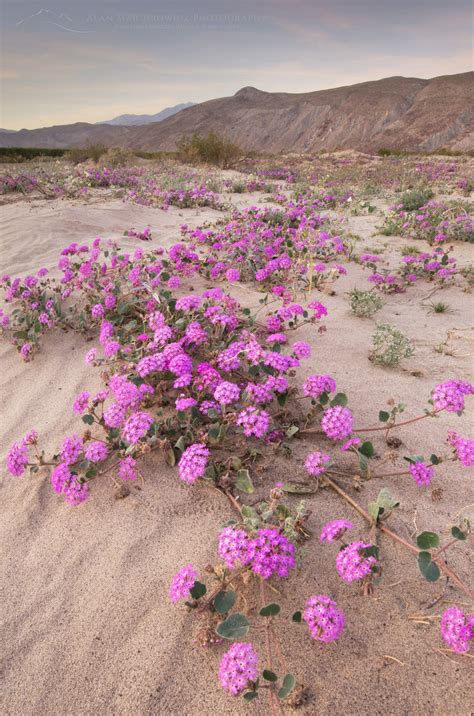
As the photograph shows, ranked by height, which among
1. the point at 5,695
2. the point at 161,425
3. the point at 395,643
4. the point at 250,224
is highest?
the point at 250,224

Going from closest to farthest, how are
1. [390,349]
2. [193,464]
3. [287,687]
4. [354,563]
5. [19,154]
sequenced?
[287,687] → [354,563] → [193,464] → [390,349] → [19,154]

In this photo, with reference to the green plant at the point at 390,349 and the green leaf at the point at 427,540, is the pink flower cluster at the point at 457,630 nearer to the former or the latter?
the green leaf at the point at 427,540

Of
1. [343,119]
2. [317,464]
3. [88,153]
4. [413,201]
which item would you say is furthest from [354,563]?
[343,119]

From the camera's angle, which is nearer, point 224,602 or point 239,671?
point 239,671

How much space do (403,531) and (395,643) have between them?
564 millimetres

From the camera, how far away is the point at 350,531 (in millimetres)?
2223

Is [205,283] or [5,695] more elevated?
[205,283]

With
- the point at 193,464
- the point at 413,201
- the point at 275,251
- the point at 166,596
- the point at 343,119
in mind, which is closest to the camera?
the point at 166,596

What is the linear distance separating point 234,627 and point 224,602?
13cm

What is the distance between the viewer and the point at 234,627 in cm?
165

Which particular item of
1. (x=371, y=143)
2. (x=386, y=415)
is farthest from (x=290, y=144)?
(x=386, y=415)

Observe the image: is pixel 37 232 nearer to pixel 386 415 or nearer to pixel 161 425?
pixel 161 425

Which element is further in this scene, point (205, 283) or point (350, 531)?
point (205, 283)

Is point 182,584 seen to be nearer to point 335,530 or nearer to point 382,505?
point 335,530
